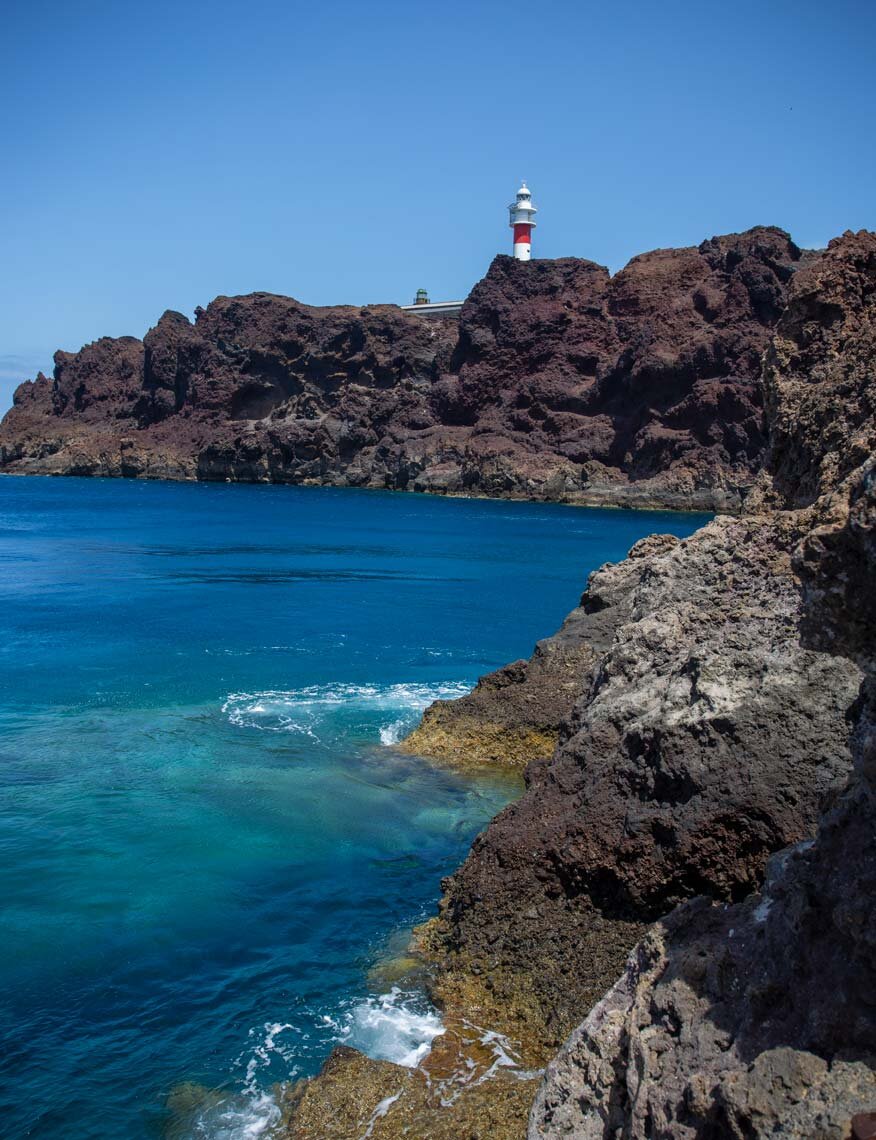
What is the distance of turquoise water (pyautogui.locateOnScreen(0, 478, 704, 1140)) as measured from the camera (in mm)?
6086

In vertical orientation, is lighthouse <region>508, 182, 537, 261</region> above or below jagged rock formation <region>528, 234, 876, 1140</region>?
above

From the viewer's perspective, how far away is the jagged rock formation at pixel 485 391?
86.9 m

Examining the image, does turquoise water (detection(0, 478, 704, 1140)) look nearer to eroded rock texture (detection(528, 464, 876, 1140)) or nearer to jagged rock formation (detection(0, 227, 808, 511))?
eroded rock texture (detection(528, 464, 876, 1140))

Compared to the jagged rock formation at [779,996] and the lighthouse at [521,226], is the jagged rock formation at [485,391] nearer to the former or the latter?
the lighthouse at [521,226]

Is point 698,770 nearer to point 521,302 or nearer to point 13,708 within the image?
point 13,708

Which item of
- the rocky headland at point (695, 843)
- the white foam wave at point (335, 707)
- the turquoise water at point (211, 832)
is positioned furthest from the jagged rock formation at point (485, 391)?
the rocky headland at point (695, 843)

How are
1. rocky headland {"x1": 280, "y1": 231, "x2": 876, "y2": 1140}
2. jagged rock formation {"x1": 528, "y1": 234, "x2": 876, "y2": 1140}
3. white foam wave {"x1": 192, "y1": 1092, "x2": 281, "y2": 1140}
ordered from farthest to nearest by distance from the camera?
white foam wave {"x1": 192, "y1": 1092, "x2": 281, "y2": 1140}
rocky headland {"x1": 280, "y1": 231, "x2": 876, "y2": 1140}
jagged rock formation {"x1": 528, "y1": 234, "x2": 876, "y2": 1140}

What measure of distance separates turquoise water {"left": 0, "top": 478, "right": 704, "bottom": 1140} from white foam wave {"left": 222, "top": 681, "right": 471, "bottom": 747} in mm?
68

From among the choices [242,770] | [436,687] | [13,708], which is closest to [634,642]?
[242,770]

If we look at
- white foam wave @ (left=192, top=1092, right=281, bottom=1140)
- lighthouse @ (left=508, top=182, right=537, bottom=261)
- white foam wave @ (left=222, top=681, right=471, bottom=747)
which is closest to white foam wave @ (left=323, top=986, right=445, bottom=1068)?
white foam wave @ (left=192, top=1092, right=281, bottom=1140)

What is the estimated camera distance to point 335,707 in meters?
15.2

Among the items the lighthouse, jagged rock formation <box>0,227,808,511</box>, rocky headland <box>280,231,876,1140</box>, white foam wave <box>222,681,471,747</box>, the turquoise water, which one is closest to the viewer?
rocky headland <box>280,231,876,1140</box>

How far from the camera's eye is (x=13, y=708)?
1466 cm

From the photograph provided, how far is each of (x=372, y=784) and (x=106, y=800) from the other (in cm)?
298
